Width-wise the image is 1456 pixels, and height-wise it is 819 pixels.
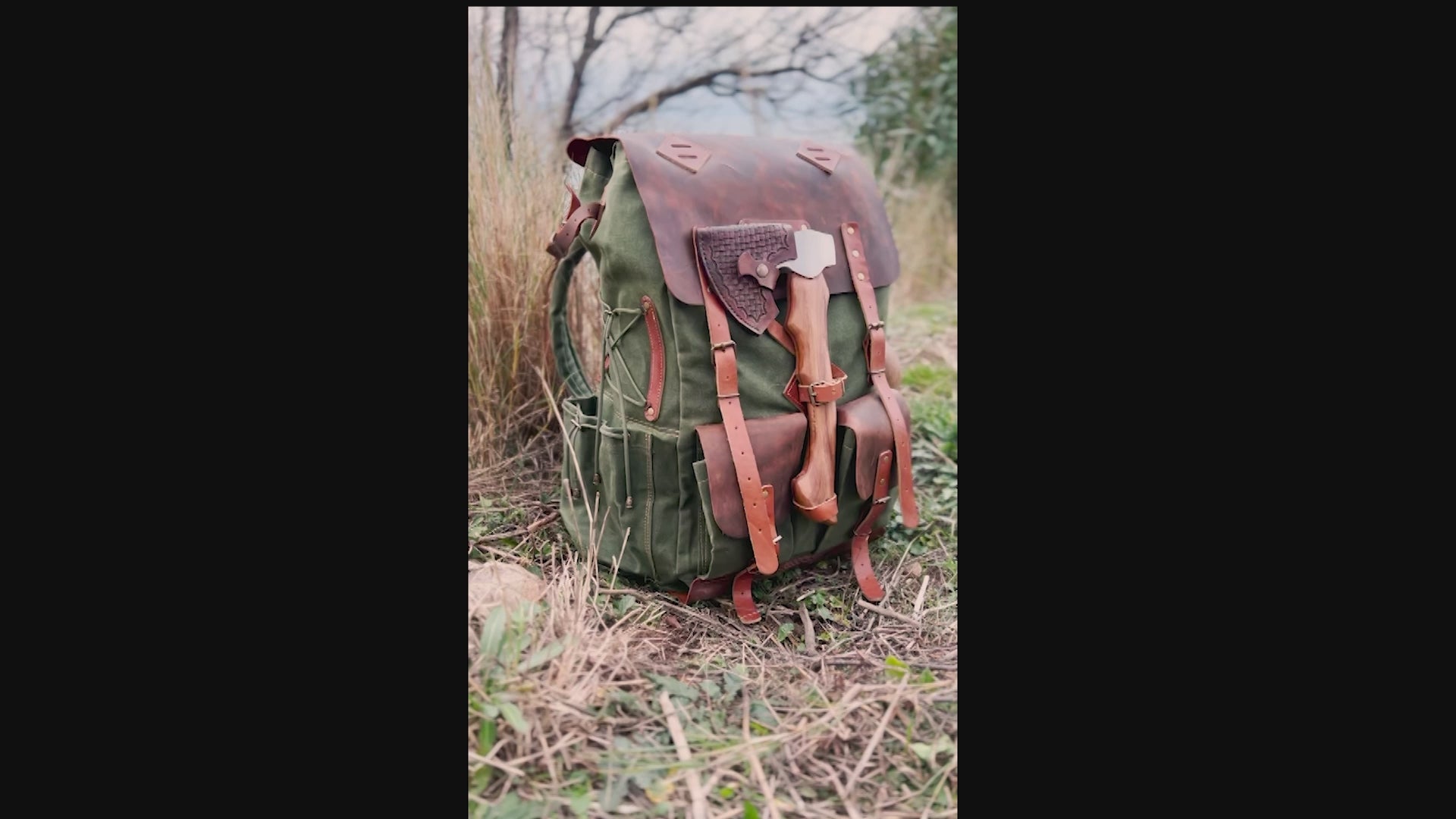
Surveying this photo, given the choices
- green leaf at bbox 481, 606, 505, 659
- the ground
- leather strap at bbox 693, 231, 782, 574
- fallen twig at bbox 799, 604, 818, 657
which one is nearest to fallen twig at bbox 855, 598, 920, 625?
the ground

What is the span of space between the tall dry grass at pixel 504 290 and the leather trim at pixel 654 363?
863 mm

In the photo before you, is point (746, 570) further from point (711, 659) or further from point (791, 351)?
point (791, 351)

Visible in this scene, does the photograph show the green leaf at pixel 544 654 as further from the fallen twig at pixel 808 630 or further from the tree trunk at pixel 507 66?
the tree trunk at pixel 507 66

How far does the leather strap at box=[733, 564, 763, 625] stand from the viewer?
6.70ft

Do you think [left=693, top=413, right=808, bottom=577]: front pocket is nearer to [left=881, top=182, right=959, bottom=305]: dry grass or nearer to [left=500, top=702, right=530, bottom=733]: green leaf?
[left=500, top=702, right=530, bottom=733]: green leaf

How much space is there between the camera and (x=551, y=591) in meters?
1.90

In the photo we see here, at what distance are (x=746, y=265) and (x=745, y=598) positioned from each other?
852 millimetres

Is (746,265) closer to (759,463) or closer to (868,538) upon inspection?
(759,463)

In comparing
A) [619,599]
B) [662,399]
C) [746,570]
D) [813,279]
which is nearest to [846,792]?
[746,570]

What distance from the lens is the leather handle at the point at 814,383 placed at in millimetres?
1955

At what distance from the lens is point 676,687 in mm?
1756

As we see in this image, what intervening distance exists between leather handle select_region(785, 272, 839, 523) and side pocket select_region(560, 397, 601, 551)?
0.57 m

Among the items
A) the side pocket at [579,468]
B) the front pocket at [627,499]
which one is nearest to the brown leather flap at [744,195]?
the front pocket at [627,499]

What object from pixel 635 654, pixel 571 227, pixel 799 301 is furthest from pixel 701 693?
pixel 571 227
